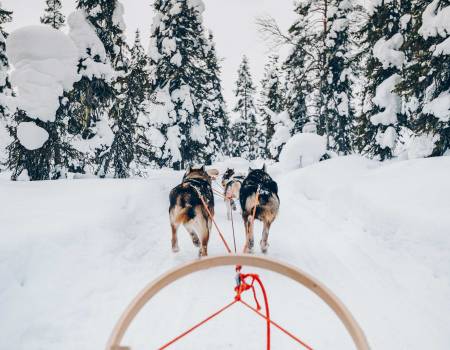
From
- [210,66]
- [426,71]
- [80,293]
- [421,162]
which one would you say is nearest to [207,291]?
[80,293]

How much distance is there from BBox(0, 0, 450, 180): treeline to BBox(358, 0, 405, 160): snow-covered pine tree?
0.04m

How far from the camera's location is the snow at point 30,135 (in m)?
8.01

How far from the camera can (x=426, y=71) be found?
762 centimetres

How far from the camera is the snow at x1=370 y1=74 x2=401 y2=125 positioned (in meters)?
11.1

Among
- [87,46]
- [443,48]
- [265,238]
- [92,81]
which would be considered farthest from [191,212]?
[87,46]

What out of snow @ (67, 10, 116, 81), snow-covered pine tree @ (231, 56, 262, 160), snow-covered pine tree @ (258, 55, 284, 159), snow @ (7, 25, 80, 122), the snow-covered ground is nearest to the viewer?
the snow-covered ground

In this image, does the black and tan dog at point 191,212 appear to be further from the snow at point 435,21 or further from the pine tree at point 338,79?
the pine tree at point 338,79

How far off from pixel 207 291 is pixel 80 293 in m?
1.62

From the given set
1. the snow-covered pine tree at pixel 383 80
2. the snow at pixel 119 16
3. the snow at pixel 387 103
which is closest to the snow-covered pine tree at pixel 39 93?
the snow at pixel 119 16

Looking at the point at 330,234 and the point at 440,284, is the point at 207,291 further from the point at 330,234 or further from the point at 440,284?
the point at 330,234

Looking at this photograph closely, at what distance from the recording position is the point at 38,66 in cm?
799

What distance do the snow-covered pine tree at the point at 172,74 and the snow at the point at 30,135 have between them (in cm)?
881

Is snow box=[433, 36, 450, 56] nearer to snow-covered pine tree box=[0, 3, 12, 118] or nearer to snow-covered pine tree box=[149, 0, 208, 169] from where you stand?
snow-covered pine tree box=[149, 0, 208, 169]

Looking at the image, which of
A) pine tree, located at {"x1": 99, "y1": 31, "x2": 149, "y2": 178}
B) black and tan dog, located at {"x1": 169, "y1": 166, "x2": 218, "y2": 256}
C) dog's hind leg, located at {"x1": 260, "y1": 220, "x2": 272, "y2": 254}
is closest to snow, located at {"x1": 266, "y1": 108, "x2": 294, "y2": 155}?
pine tree, located at {"x1": 99, "y1": 31, "x2": 149, "y2": 178}
